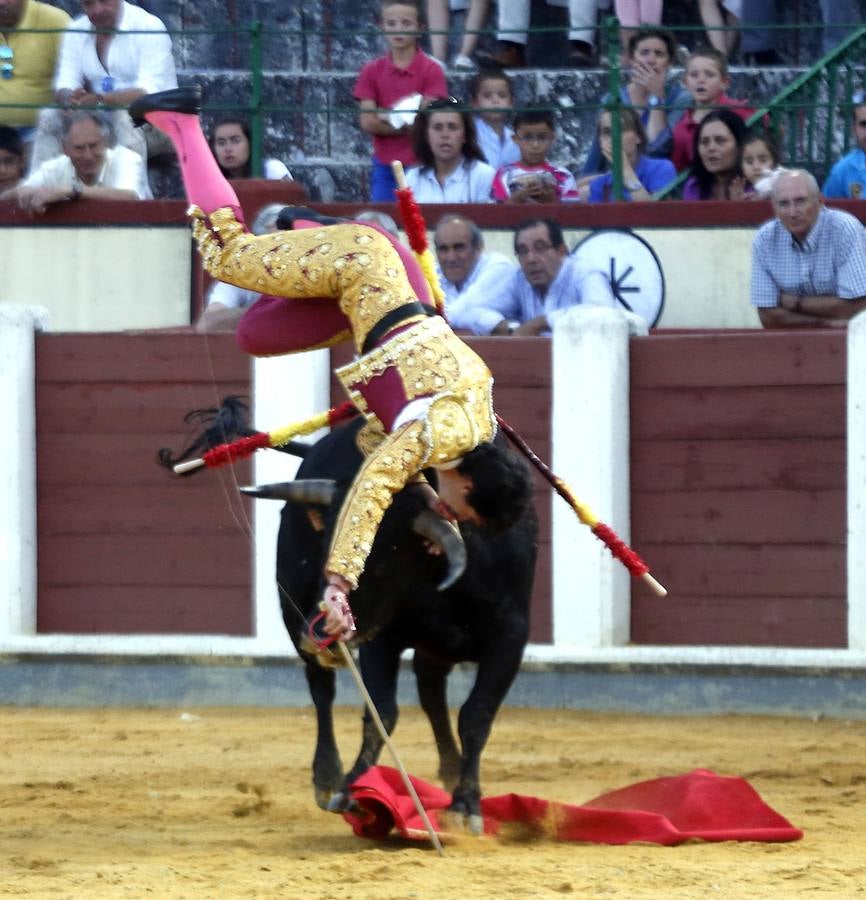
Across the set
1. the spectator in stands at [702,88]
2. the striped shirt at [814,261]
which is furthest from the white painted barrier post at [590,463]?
the spectator in stands at [702,88]

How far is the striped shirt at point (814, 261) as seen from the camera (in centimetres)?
740

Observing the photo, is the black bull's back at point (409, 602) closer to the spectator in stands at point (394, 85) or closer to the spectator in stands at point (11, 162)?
the spectator in stands at point (394, 85)

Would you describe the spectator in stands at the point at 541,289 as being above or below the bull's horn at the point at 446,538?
above

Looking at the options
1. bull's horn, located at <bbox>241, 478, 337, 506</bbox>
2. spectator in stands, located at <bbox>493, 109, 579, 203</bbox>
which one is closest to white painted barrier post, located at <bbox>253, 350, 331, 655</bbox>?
spectator in stands, located at <bbox>493, 109, 579, 203</bbox>

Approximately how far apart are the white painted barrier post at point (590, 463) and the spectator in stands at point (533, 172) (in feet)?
4.39

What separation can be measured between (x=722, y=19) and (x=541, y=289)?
248cm

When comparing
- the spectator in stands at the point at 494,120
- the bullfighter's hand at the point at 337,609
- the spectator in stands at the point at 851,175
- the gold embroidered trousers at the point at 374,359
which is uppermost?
the spectator in stands at the point at 494,120

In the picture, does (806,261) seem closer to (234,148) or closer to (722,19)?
(722,19)

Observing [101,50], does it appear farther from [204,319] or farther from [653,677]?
[653,677]

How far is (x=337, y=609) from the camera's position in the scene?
14.1 feet

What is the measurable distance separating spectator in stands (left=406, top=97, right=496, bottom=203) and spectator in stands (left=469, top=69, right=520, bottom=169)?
0.14 metres

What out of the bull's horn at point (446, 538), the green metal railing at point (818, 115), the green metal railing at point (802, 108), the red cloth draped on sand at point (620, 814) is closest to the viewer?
the bull's horn at point (446, 538)

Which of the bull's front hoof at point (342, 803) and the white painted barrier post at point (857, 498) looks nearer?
the bull's front hoof at point (342, 803)

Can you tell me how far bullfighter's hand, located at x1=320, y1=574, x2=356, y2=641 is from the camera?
169 inches
